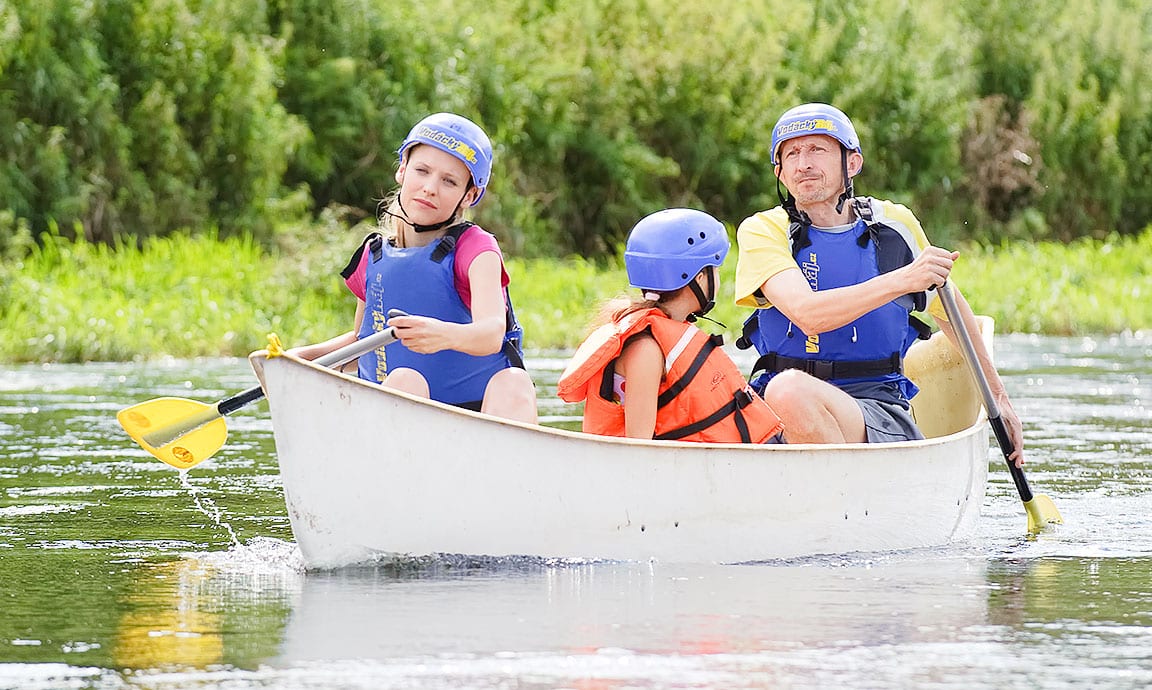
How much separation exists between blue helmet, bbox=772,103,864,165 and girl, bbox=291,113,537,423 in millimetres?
820

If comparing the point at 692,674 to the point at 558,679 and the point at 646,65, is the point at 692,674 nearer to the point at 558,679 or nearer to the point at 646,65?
the point at 558,679

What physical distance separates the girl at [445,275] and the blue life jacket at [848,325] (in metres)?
0.75

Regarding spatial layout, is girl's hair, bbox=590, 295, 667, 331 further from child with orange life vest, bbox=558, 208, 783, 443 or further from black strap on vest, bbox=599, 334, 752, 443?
black strap on vest, bbox=599, 334, 752, 443

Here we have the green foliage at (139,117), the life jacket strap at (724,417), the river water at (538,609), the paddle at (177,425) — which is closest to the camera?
the river water at (538,609)

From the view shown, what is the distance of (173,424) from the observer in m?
4.78

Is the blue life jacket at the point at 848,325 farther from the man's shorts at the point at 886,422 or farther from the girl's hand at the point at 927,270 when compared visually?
the girl's hand at the point at 927,270

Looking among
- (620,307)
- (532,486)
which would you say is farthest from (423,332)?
(620,307)

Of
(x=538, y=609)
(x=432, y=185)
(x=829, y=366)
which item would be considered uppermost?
(x=432, y=185)

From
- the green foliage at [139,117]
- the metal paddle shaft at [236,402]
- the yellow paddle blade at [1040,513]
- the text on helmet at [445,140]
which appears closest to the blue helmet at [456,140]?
the text on helmet at [445,140]

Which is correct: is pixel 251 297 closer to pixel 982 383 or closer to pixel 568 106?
pixel 568 106

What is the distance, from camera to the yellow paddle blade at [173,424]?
15.7 ft

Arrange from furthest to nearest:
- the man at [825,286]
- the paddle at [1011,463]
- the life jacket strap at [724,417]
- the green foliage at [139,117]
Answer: the green foliage at [139,117] → the paddle at [1011,463] → the man at [825,286] → the life jacket strap at [724,417]

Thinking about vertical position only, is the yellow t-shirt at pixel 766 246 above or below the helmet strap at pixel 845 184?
below

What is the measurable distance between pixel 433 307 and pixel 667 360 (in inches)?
22.5
